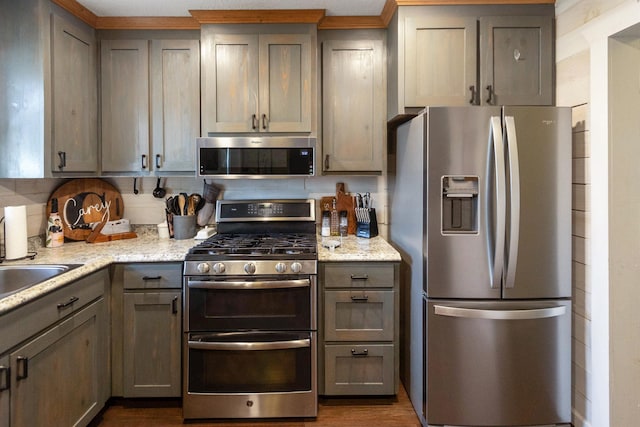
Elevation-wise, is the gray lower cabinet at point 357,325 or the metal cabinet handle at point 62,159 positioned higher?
the metal cabinet handle at point 62,159

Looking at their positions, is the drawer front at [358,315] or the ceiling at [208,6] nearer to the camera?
the drawer front at [358,315]

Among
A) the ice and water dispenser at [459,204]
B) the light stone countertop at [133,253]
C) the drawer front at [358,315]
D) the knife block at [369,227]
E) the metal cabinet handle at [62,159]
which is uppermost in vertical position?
the metal cabinet handle at [62,159]

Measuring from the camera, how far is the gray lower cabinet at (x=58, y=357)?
55.6 inches

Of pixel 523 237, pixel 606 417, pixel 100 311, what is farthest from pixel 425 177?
pixel 100 311

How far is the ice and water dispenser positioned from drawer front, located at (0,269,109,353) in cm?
181

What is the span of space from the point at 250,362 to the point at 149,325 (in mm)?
615

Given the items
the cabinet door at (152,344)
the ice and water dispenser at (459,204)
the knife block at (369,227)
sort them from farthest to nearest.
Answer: the knife block at (369,227) < the cabinet door at (152,344) < the ice and water dispenser at (459,204)

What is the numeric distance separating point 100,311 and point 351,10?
233cm

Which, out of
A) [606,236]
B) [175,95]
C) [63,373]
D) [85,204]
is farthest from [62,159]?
[606,236]

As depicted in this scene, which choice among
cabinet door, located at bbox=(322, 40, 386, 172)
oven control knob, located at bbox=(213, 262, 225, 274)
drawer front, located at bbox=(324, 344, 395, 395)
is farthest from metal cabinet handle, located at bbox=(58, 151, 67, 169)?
drawer front, located at bbox=(324, 344, 395, 395)

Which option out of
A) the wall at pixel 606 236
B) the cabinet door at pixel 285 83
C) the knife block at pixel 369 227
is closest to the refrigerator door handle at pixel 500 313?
the wall at pixel 606 236

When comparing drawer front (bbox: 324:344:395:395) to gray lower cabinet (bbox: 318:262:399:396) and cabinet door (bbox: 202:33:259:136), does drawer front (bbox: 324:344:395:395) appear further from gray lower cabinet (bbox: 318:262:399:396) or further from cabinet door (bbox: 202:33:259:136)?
cabinet door (bbox: 202:33:259:136)

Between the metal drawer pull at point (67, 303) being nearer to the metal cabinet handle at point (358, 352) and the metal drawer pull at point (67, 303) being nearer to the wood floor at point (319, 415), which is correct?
the wood floor at point (319, 415)

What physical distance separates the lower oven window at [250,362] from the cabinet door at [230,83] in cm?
130
